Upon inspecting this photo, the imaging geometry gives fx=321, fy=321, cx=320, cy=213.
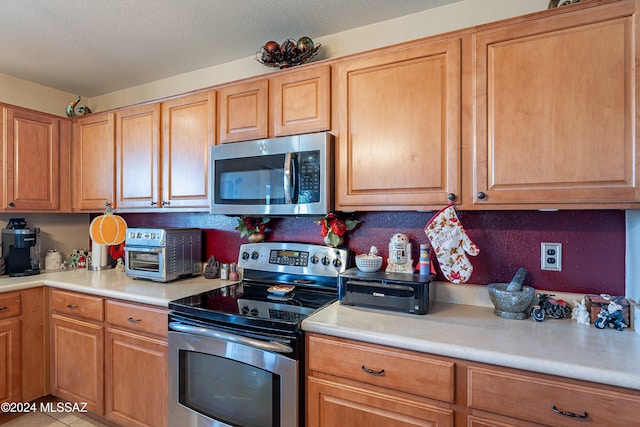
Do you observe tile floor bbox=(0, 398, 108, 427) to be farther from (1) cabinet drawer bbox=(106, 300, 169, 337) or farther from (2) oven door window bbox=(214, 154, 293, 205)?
(2) oven door window bbox=(214, 154, 293, 205)

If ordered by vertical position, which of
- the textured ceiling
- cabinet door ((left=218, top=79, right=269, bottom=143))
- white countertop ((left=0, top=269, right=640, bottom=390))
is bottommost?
white countertop ((left=0, top=269, right=640, bottom=390))

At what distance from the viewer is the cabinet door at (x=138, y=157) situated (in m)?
2.22

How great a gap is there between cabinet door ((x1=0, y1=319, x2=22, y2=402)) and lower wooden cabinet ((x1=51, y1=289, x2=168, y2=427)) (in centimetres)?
18

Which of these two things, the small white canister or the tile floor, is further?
the small white canister

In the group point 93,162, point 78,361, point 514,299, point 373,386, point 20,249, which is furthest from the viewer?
point 93,162

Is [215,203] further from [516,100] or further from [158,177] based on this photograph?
[516,100]

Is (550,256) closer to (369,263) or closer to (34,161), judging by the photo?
(369,263)

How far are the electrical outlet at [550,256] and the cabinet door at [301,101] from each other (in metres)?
1.20

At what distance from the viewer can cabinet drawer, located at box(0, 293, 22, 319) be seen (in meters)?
2.06

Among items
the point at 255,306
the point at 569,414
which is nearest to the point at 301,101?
the point at 255,306

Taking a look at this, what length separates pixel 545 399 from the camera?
999mm

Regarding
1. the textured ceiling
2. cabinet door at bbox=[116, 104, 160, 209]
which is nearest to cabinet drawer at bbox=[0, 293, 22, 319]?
cabinet door at bbox=[116, 104, 160, 209]

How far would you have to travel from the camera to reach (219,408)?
153cm

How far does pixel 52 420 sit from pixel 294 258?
77.1 inches
